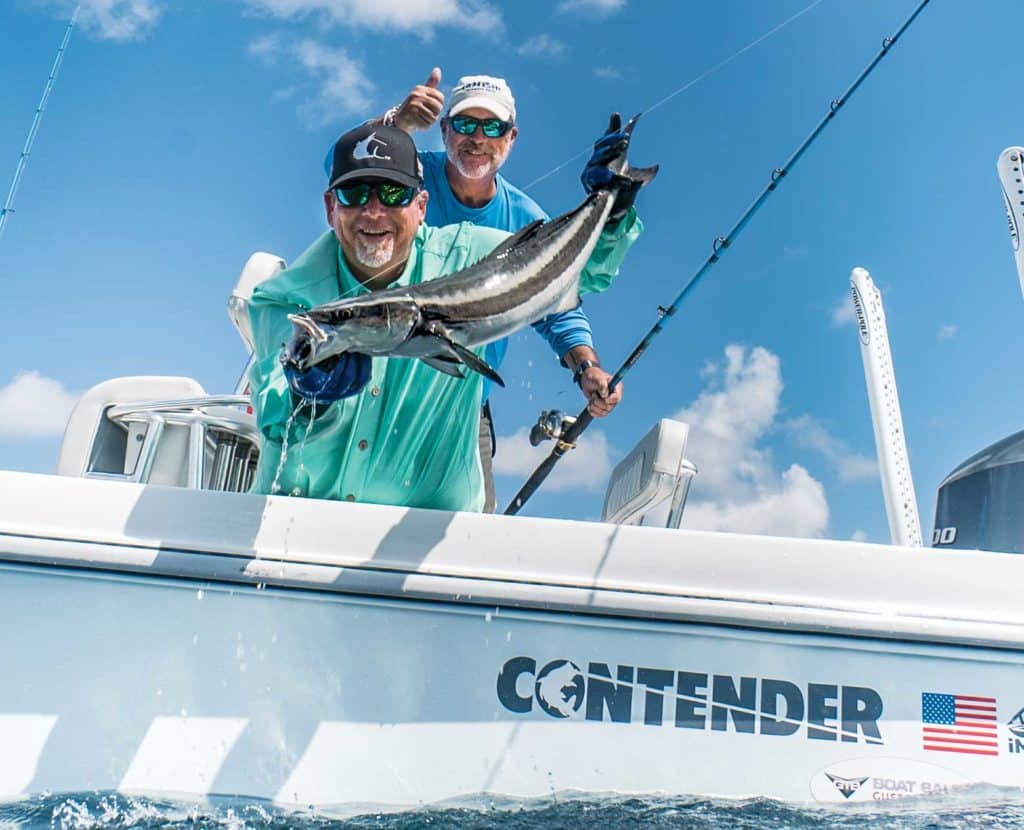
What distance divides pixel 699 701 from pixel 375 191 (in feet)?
6.20

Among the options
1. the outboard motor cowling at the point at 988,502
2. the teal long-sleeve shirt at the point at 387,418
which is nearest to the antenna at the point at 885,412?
the outboard motor cowling at the point at 988,502

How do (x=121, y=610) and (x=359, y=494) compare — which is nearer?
(x=121, y=610)

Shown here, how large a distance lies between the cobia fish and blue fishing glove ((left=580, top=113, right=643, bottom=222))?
0.02m

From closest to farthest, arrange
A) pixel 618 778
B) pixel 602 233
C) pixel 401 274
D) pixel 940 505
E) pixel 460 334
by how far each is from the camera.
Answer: pixel 460 334 → pixel 618 778 → pixel 602 233 → pixel 401 274 → pixel 940 505

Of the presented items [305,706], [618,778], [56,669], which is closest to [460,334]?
[305,706]

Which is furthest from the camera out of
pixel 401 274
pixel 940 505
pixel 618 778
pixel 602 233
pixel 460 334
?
pixel 940 505

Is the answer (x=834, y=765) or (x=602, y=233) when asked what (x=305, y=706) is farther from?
(x=602, y=233)

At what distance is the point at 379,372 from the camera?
2.88 meters

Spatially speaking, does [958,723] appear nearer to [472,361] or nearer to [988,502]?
[988,502]

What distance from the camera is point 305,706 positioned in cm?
245

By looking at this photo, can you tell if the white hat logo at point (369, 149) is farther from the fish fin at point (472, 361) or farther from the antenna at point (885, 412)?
the antenna at point (885, 412)

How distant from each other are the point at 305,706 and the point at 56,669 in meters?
0.76

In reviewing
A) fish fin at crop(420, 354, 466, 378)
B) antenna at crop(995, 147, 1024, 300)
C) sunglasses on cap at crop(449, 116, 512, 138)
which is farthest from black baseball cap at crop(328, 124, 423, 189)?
antenna at crop(995, 147, 1024, 300)

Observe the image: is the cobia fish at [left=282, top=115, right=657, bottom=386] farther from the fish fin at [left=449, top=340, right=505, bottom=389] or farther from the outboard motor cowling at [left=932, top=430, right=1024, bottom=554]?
the outboard motor cowling at [left=932, top=430, right=1024, bottom=554]
